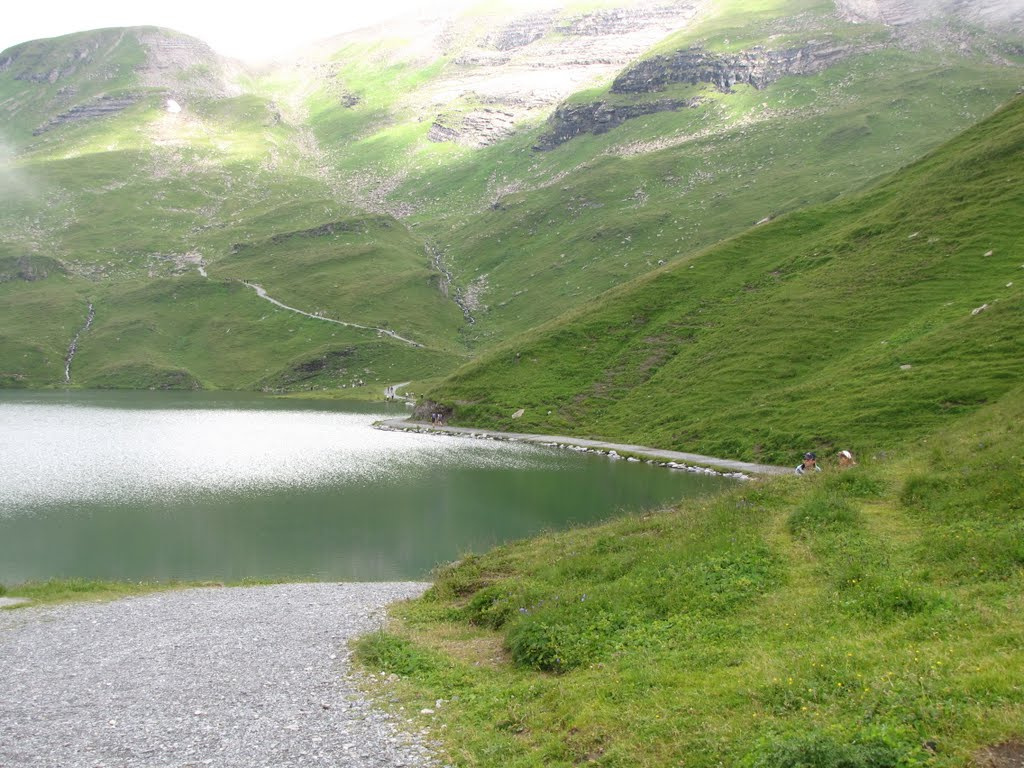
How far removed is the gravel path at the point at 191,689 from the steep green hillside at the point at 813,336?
51622mm

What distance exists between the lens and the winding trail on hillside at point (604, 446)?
66188 millimetres

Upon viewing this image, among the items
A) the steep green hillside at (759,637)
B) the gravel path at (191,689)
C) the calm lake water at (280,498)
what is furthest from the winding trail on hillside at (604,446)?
the gravel path at (191,689)

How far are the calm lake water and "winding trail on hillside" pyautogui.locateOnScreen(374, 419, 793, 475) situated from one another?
313cm

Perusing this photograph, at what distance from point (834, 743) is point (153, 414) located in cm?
13727

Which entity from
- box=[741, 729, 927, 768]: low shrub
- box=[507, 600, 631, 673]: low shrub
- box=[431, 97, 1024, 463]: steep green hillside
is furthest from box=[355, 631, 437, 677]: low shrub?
box=[431, 97, 1024, 463]: steep green hillside

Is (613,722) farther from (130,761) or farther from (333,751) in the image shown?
(130,761)

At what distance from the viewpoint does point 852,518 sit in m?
23.2

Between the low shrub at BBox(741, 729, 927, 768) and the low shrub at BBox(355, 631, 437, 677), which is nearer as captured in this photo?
the low shrub at BBox(741, 729, 927, 768)

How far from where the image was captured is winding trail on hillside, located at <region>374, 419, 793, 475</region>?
6619cm

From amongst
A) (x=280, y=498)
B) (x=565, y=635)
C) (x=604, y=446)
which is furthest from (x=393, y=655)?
(x=604, y=446)

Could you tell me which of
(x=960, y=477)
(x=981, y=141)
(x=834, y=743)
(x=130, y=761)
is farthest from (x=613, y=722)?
(x=981, y=141)

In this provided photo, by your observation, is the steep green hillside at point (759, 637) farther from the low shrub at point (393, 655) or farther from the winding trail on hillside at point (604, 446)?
the winding trail on hillside at point (604, 446)

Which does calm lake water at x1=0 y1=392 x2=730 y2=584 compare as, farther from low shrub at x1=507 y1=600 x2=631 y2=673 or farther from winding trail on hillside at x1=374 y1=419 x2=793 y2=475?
low shrub at x1=507 y1=600 x2=631 y2=673

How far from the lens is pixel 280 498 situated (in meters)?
61.9
